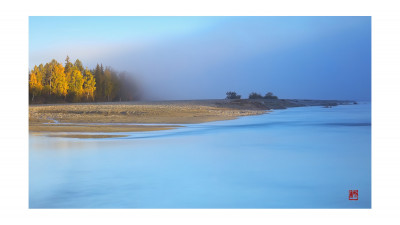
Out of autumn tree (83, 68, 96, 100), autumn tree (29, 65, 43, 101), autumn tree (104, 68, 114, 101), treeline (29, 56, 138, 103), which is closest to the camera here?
autumn tree (29, 65, 43, 101)

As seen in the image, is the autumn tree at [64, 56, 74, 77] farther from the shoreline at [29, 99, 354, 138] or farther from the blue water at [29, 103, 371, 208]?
the blue water at [29, 103, 371, 208]

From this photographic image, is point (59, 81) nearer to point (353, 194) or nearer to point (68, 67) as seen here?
point (68, 67)

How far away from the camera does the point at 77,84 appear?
14211mm

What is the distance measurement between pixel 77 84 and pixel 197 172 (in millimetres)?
9767

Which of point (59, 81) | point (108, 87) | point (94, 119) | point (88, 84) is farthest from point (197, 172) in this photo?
point (59, 81)

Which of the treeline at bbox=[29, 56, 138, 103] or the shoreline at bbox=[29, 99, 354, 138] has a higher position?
the treeline at bbox=[29, 56, 138, 103]

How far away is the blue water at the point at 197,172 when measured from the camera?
4.59 meters

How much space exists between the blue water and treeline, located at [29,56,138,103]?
3196 millimetres

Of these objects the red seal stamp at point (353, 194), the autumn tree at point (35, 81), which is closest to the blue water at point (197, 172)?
the red seal stamp at point (353, 194)

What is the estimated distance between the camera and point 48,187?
5121 mm

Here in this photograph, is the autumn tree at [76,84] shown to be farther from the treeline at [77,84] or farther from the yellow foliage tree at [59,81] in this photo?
the yellow foliage tree at [59,81]

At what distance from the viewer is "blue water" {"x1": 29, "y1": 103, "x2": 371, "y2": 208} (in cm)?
459

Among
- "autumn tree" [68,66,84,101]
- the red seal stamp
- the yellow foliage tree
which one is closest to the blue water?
the red seal stamp
